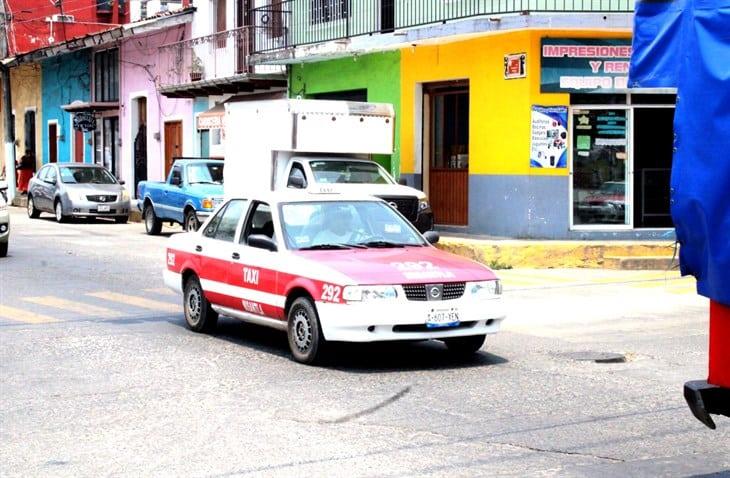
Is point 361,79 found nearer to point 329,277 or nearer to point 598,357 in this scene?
point 598,357

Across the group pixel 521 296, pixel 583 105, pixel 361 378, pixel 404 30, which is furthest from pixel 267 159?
pixel 361 378

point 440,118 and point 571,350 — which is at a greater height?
point 440,118

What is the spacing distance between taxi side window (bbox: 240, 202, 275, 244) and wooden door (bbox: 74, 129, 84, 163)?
3443 centimetres

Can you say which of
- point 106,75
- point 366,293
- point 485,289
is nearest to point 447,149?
point 485,289

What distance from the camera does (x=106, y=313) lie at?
14094 millimetres

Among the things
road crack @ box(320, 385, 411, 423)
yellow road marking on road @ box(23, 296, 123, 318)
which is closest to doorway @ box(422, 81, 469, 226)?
yellow road marking on road @ box(23, 296, 123, 318)

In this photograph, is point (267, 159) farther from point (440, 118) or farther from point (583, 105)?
point (583, 105)

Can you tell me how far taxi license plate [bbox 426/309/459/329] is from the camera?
408 inches

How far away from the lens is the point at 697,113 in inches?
229

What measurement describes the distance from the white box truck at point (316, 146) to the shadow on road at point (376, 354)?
30.2 feet

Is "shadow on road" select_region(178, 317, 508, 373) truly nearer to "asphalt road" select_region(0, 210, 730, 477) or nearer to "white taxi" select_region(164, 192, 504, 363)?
"asphalt road" select_region(0, 210, 730, 477)

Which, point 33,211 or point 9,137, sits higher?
point 9,137

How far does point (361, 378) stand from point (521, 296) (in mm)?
6523

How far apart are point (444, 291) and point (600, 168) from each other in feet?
40.5
